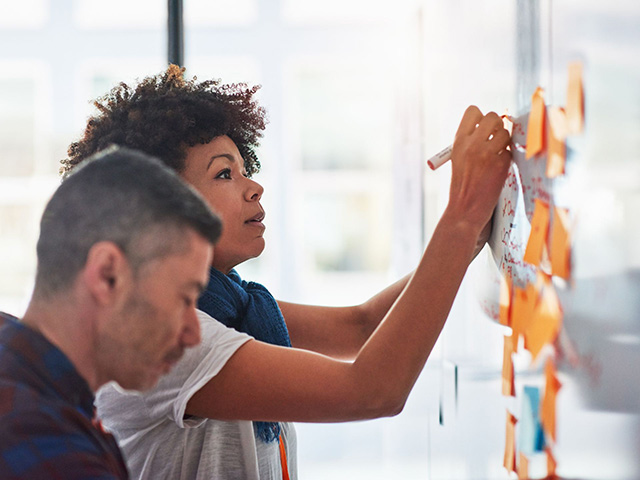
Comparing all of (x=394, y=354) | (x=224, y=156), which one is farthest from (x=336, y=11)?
(x=394, y=354)

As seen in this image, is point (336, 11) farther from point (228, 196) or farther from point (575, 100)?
point (575, 100)

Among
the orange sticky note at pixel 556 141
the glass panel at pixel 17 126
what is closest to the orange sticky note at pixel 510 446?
the orange sticky note at pixel 556 141

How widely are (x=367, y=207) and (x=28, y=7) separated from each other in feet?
7.92

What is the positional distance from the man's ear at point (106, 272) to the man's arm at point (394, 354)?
1.03 feet

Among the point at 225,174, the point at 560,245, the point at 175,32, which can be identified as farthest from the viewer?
the point at 175,32

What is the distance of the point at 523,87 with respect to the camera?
2.99ft

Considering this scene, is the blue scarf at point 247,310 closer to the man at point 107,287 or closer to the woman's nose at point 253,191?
the woman's nose at point 253,191

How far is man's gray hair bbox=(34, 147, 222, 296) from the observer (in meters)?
0.67

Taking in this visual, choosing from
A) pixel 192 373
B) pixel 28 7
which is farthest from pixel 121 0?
pixel 192 373

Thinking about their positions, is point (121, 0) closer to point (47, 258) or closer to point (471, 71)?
point (471, 71)

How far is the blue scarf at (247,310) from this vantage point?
46.4 inches

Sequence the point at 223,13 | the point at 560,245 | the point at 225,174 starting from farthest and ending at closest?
the point at 223,13, the point at 225,174, the point at 560,245

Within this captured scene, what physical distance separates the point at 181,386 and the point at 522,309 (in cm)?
48

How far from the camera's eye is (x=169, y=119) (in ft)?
3.86
